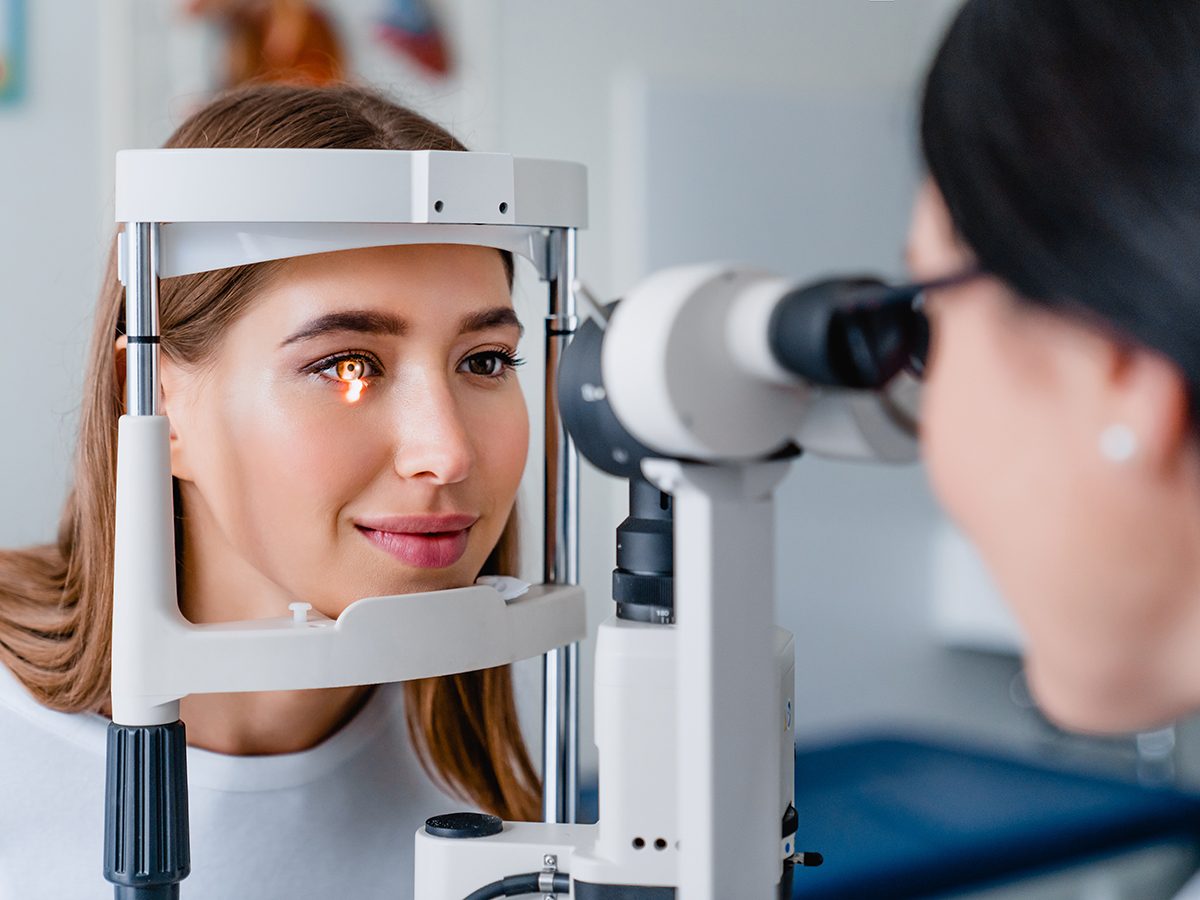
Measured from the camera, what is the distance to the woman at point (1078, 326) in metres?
0.43

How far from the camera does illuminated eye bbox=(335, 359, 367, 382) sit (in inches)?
31.9

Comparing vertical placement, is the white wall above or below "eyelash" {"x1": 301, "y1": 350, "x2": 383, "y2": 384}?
above

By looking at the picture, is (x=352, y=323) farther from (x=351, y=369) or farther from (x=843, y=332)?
(x=843, y=332)

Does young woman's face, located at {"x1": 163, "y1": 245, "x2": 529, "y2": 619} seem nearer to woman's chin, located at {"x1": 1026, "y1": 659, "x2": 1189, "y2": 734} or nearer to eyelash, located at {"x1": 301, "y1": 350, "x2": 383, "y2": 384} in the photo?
eyelash, located at {"x1": 301, "y1": 350, "x2": 383, "y2": 384}

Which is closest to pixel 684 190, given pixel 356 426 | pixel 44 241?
pixel 44 241

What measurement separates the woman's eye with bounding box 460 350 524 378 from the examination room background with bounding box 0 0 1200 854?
0.44 meters

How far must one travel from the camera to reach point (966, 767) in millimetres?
2238

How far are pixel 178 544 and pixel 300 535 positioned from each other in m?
0.18

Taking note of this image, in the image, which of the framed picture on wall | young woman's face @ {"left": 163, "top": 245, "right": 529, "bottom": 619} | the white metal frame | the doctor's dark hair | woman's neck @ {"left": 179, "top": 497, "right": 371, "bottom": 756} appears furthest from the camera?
the framed picture on wall

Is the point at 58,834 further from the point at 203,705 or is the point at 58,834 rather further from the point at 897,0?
the point at 897,0

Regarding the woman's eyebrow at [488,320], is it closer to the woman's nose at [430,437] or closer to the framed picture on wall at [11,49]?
the woman's nose at [430,437]

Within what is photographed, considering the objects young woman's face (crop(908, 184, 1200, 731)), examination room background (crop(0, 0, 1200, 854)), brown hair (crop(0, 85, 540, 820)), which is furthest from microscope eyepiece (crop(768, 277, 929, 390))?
examination room background (crop(0, 0, 1200, 854))

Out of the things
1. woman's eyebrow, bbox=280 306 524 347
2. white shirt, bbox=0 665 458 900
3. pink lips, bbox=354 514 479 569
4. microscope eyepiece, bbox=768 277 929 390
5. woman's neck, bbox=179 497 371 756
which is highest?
woman's eyebrow, bbox=280 306 524 347

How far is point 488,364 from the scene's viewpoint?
88 centimetres
